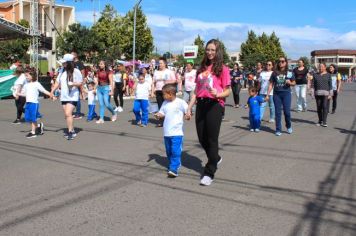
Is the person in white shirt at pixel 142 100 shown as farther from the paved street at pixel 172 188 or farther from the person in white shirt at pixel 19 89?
the person in white shirt at pixel 19 89

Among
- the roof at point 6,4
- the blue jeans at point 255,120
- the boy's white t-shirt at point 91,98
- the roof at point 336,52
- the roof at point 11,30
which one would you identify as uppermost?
the roof at point 6,4

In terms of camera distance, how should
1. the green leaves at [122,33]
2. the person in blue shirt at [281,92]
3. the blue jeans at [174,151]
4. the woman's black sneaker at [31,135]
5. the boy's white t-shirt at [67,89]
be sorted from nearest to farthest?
1. the blue jeans at [174,151]
2. the boy's white t-shirt at [67,89]
3. the woman's black sneaker at [31,135]
4. the person in blue shirt at [281,92]
5. the green leaves at [122,33]

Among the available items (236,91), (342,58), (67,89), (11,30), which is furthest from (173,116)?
(342,58)

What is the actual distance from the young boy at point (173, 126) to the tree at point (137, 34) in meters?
43.5

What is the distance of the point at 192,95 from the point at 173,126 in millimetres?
1981

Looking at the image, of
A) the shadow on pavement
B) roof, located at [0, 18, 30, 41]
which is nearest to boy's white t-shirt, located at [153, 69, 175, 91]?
the shadow on pavement

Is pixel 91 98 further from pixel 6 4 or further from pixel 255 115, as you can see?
pixel 6 4

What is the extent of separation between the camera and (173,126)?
20.2 ft

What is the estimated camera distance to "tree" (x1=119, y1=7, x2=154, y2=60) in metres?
48.9

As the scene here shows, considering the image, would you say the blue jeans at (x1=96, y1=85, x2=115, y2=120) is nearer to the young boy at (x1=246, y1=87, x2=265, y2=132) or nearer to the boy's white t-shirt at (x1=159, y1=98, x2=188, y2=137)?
the young boy at (x1=246, y1=87, x2=265, y2=132)

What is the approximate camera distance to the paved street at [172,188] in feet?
14.0

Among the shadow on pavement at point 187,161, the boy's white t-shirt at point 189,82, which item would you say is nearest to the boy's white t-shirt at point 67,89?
the shadow on pavement at point 187,161

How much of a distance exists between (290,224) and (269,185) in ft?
4.70

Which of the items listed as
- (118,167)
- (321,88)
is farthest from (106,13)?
(118,167)
